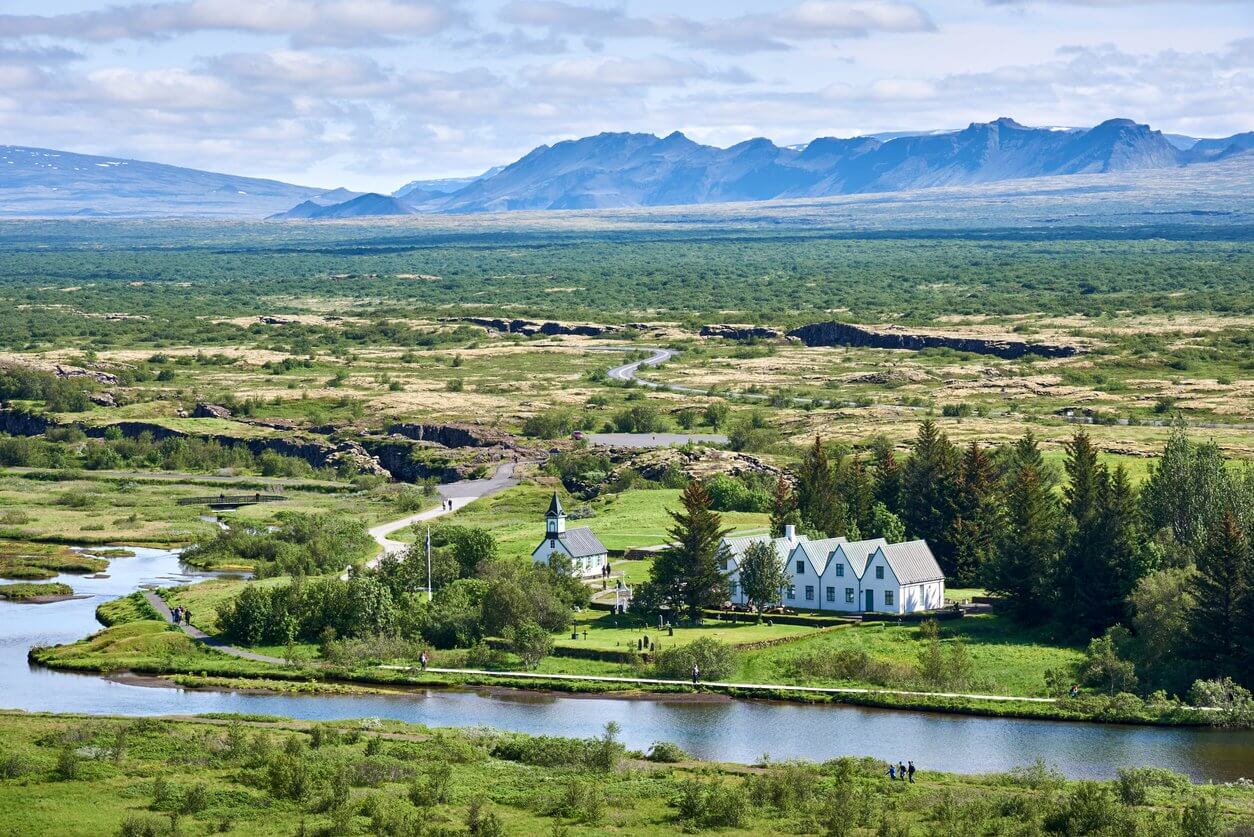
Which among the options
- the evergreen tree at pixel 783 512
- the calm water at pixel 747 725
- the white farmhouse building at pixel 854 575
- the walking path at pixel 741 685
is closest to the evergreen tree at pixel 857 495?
the evergreen tree at pixel 783 512

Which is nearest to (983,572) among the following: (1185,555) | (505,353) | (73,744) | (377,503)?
(1185,555)

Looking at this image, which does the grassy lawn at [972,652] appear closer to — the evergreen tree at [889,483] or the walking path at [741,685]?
the walking path at [741,685]

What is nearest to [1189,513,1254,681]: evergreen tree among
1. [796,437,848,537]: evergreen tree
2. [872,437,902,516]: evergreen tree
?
[796,437,848,537]: evergreen tree

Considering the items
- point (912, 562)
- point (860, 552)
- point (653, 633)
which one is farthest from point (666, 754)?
point (912, 562)

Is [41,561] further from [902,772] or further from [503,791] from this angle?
[902,772]

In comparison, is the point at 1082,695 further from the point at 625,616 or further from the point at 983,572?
the point at 625,616
